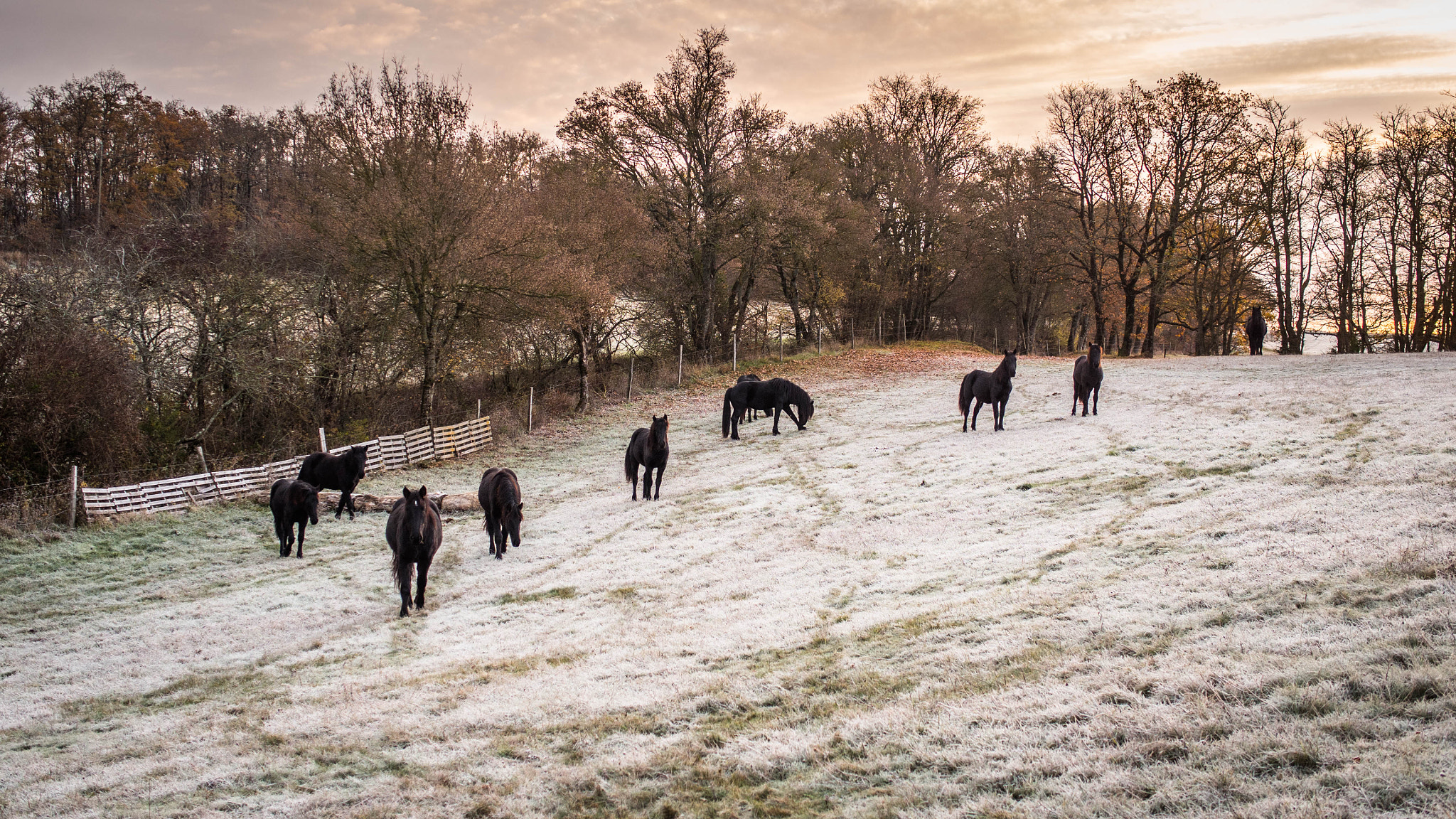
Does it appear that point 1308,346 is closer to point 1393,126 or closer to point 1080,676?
point 1393,126

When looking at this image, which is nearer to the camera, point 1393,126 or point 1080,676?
point 1080,676

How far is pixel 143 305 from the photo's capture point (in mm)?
18844

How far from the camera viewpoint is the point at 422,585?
1024 cm

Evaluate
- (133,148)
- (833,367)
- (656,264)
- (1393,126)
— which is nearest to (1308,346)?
(1393,126)

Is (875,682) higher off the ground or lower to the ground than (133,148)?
lower

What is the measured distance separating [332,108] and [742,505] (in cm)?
1883

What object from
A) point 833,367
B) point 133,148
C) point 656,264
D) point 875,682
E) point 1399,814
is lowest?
point 875,682

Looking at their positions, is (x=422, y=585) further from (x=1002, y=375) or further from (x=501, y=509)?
(x=1002, y=375)

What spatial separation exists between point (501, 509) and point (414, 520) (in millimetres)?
2911

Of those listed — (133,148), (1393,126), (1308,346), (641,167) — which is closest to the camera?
(1393,126)

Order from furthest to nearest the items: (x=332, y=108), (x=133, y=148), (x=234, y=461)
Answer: (x=133, y=148)
(x=332, y=108)
(x=234, y=461)

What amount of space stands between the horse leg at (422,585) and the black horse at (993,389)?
1345 centimetres

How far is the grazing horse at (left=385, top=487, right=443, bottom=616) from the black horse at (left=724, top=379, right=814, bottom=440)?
39.8 feet

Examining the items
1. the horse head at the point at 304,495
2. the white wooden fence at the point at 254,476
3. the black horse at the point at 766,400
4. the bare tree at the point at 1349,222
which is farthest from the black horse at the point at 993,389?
the bare tree at the point at 1349,222
